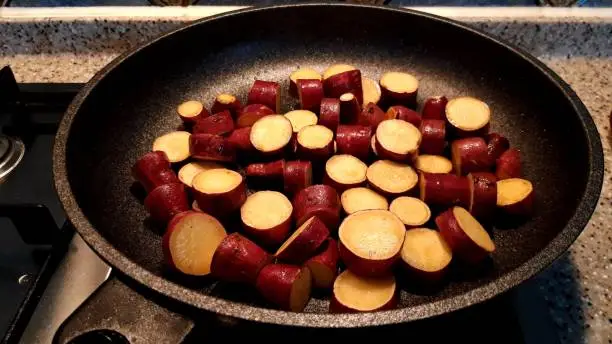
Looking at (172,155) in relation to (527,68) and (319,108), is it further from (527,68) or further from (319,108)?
(527,68)

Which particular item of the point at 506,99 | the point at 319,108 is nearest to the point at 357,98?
the point at 319,108

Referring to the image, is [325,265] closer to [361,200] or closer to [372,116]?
[361,200]

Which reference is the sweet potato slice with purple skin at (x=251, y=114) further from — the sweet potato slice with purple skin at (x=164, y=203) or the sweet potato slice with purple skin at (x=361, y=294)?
the sweet potato slice with purple skin at (x=361, y=294)

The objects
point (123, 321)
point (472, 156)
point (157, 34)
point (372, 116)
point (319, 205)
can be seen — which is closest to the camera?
point (123, 321)

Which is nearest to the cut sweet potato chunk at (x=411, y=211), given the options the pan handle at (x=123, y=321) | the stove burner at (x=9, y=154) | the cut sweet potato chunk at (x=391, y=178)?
the cut sweet potato chunk at (x=391, y=178)

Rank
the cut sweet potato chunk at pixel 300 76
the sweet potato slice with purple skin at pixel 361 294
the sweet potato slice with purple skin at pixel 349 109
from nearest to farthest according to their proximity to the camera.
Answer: the sweet potato slice with purple skin at pixel 361 294, the sweet potato slice with purple skin at pixel 349 109, the cut sweet potato chunk at pixel 300 76

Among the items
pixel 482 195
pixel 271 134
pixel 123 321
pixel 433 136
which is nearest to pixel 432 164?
pixel 433 136
